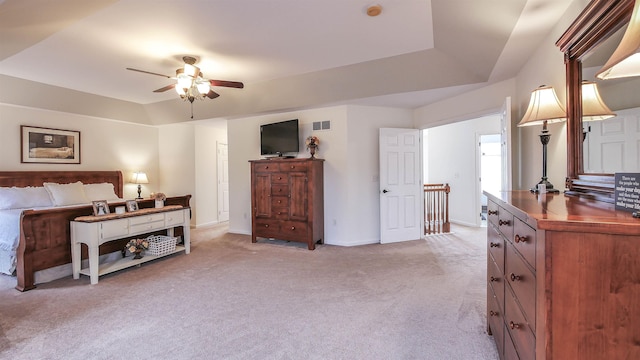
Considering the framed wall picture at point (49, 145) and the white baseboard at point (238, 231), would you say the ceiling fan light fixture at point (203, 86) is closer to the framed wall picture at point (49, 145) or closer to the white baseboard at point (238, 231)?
the white baseboard at point (238, 231)

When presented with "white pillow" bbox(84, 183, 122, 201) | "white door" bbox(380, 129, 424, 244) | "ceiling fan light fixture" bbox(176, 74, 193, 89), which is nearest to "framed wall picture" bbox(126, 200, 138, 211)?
"white pillow" bbox(84, 183, 122, 201)

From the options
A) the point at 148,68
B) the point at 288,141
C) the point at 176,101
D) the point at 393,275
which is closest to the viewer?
the point at 393,275

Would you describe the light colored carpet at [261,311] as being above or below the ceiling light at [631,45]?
below

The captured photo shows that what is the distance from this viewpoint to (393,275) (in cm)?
335

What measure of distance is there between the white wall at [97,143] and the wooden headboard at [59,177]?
0.15 m

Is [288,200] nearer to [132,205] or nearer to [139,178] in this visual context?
[132,205]

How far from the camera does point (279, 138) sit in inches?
200

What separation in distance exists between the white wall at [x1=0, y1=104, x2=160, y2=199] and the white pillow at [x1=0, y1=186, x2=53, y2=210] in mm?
642

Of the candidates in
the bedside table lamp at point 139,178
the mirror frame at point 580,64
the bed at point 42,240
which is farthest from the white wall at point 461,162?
the bedside table lamp at point 139,178

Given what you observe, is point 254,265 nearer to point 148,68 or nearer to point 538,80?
point 148,68

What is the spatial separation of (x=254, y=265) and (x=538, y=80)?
3763 mm

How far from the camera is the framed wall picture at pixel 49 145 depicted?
462cm

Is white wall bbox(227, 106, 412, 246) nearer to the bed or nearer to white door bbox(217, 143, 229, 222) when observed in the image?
white door bbox(217, 143, 229, 222)

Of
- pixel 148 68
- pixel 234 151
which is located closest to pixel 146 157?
pixel 234 151
